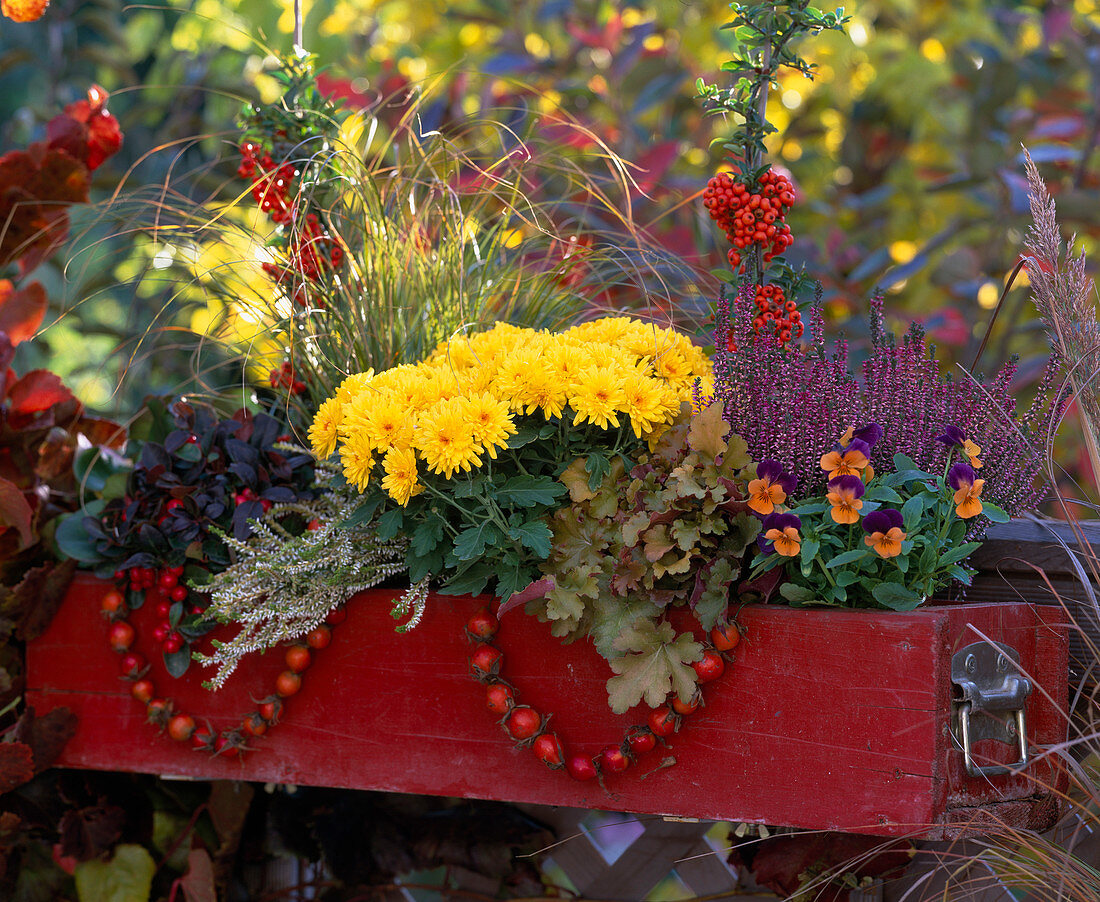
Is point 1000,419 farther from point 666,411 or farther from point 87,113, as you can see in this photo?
point 87,113

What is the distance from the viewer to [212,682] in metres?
1.13

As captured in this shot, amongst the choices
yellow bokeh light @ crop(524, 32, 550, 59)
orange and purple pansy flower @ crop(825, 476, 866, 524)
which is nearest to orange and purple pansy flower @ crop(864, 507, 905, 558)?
orange and purple pansy flower @ crop(825, 476, 866, 524)

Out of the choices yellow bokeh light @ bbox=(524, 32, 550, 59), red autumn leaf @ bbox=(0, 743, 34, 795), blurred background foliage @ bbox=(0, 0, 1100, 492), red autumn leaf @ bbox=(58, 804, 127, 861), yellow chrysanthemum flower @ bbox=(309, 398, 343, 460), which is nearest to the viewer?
yellow chrysanthemum flower @ bbox=(309, 398, 343, 460)

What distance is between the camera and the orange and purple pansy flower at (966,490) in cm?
93

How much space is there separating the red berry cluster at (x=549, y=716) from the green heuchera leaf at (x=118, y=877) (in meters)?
0.66

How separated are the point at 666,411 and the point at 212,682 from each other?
2.12 feet

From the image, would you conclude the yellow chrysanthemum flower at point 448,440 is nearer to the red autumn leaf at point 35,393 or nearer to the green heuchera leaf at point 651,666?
the green heuchera leaf at point 651,666

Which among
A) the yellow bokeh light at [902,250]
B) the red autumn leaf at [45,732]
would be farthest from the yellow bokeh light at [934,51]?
the red autumn leaf at [45,732]

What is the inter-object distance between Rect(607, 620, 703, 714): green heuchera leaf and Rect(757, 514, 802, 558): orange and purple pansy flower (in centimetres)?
14

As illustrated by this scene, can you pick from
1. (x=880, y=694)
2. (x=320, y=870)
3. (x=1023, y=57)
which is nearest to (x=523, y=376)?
(x=880, y=694)

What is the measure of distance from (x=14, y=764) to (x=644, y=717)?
846 mm

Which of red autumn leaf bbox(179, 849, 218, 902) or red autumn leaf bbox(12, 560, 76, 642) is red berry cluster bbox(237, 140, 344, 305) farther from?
red autumn leaf bbox(179, 849, 218, 902)

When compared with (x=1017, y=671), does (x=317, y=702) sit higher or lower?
lower

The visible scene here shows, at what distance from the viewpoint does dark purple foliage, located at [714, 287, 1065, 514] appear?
1.06m
